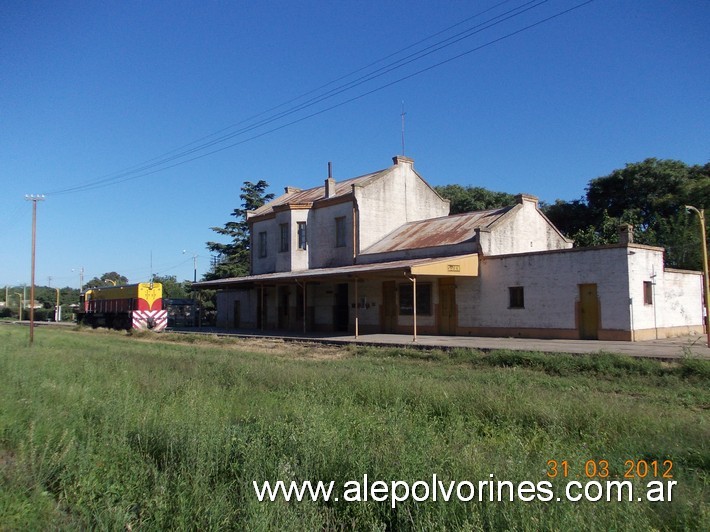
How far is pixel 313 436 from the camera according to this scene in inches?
205

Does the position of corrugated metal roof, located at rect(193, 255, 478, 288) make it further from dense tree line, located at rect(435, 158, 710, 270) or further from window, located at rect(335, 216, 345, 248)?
dense tree line, located at rect(435, 158, 710, 270)

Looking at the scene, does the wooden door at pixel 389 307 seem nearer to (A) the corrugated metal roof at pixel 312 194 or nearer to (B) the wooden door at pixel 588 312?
(A) the corrugated metal roof at pixel 312 194

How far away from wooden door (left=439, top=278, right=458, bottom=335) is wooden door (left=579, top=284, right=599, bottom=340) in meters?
5.80

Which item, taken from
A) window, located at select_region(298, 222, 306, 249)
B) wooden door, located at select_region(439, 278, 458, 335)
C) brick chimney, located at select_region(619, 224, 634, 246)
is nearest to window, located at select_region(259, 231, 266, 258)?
window, located at select_region(298, 222, 306, 249)

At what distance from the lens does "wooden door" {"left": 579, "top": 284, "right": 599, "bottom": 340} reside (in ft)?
68.3

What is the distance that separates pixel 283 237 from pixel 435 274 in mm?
15024

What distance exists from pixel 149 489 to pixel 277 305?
29621mm

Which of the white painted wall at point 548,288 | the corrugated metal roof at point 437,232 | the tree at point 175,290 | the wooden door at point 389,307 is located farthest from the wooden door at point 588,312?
the tree at point 175,290

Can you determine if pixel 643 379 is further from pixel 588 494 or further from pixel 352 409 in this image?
pixel 588 494

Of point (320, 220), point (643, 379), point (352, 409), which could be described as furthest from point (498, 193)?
point (352, 409)

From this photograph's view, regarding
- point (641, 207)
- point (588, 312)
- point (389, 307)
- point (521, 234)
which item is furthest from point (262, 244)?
point (641, 207)

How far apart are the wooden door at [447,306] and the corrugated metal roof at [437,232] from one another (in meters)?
1.92

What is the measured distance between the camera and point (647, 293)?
2142 cm

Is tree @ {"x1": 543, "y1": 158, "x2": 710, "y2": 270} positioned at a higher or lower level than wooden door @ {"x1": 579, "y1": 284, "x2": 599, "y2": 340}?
higher
